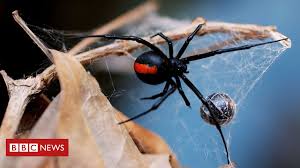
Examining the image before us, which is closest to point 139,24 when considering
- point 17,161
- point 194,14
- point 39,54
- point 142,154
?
point 194,14

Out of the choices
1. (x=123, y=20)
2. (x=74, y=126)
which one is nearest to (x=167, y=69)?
(x=123, y=20)

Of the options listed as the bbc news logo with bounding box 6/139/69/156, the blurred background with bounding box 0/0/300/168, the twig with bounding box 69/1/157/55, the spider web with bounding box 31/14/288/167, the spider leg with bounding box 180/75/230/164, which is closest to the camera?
the bbc news logo with bounding box 6/139/69/156

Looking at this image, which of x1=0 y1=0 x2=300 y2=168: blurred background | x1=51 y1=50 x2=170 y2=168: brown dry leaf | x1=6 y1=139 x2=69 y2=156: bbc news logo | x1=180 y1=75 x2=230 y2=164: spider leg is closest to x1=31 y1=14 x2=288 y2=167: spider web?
x1=180 y1=75 x2=230 y2=164: spider leg

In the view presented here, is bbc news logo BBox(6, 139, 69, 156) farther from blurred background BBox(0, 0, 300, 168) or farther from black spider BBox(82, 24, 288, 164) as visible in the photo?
blurred background BBox(0, 0, 300, 168)

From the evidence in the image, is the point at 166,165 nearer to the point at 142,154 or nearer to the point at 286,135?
the point at 142,154

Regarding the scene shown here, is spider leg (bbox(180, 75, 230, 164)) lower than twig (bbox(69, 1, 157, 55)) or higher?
lower

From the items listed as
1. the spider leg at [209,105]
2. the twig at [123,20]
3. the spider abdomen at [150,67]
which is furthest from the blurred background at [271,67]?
the spider abdomen at [150,67]

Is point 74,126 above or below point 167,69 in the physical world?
below

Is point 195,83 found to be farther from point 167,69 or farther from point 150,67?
point 150,67
